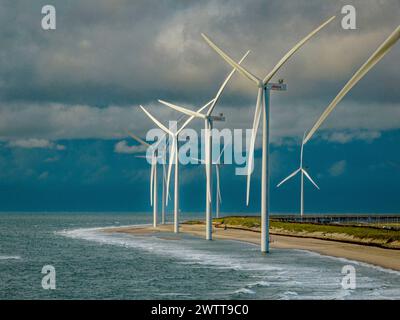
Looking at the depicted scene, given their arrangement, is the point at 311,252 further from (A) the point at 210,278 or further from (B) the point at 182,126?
(B) the point at 182,126

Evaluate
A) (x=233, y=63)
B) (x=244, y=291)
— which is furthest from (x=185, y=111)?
(x=244, y=291)

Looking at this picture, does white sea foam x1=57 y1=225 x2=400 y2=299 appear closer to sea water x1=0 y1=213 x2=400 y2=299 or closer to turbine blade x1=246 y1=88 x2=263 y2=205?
sea water x1=0 y1=213 x2=400 y2=299

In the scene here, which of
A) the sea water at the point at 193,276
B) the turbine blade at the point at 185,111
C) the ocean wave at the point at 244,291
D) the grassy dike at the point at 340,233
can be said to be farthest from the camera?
the turbine blade at the point at 185,111

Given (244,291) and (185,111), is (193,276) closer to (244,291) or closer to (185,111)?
(244,291)

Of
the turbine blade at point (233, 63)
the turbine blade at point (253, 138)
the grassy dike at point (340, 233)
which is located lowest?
the grassy dike at point (340, 233)

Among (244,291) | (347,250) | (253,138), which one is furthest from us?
(347,250)

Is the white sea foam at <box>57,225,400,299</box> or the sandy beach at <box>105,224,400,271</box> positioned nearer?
the white sea foam at <box>57,225,400,299</box>

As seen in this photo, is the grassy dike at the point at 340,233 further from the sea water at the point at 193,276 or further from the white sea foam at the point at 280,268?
the sea water at the point at 193,276

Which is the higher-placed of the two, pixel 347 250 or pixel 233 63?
pixel 233 63

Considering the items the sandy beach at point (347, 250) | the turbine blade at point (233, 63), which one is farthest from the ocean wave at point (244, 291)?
the turbine blade at point (233, 63)

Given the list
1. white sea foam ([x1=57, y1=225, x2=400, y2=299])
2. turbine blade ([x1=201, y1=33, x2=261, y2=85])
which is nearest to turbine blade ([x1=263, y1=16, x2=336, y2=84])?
turbine blade ([x1=201, y1=33, x2=261, y2=85])

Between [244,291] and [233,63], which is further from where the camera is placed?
[233,63]
